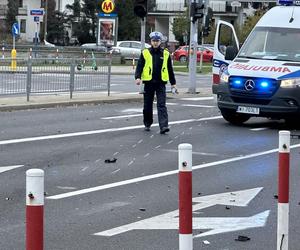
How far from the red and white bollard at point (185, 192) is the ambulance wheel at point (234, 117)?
37.2 ft

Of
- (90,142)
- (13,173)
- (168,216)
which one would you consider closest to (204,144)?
(90,142)

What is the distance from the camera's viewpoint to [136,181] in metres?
9.24

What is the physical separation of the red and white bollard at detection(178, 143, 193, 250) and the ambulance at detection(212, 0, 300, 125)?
10.5 m

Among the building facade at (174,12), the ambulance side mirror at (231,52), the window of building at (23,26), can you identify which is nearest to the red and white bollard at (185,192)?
the ambulance side mirror at (231,52)

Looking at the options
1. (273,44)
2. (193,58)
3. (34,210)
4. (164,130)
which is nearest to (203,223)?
(34,210)

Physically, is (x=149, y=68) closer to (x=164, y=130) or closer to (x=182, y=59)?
(x=164, y=130)

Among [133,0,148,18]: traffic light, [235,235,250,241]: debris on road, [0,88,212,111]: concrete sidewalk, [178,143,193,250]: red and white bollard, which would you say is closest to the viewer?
[178,143,193,250]: red and white bollard

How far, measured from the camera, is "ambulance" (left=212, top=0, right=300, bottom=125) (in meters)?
14.8

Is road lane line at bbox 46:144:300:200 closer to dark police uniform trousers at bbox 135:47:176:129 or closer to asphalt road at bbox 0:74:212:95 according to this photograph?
dark police uniform trousers at bbox 135:47:176:129

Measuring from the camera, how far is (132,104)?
20594mm

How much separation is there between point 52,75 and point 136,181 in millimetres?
11431

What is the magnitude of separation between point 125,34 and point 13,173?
218ft

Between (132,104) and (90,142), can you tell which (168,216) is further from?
(132,104)

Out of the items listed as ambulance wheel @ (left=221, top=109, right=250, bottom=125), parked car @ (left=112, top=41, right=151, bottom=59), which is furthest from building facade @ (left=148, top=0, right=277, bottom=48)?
ambulance wheel @ (left=221, top=109, right=250, bottom=125)
